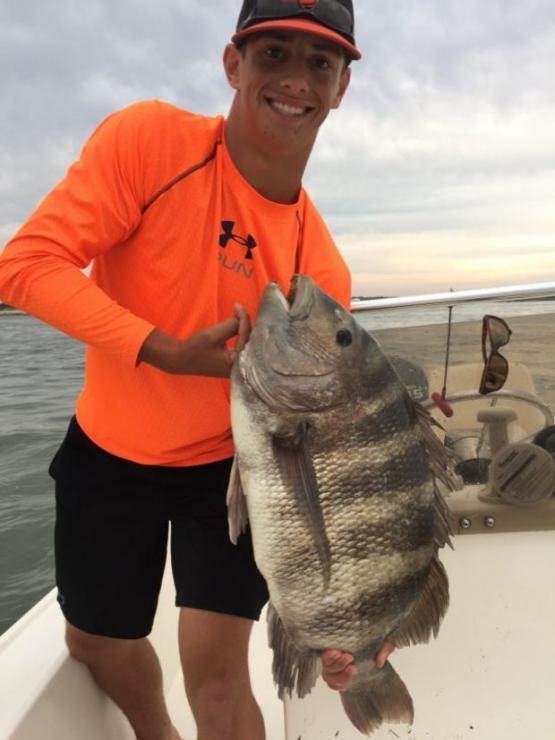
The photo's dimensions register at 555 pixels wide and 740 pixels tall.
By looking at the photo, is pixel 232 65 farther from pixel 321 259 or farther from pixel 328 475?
pixel 328 475

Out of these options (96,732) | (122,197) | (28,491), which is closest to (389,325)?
(122,197)

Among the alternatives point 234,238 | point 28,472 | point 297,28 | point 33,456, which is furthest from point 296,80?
point 33,456

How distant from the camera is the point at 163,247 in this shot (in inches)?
74.5

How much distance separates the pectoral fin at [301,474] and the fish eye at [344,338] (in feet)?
0.84

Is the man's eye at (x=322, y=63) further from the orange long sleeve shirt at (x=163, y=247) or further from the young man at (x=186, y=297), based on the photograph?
the orange long sleeve shirt at (x=163, y=247)

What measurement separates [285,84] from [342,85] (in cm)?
32

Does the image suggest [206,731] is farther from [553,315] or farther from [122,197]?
[553,315]

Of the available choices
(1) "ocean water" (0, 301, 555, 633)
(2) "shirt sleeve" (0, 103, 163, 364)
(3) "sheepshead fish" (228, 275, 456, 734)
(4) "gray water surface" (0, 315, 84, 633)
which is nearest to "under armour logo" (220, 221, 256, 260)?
(2) "shirt sleeve" (0, 103, 163, 364)

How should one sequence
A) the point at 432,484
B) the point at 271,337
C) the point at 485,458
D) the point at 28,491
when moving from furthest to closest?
the point at 28,491 < the point at 485,458 < the point at 432,484 < the point at 271,337

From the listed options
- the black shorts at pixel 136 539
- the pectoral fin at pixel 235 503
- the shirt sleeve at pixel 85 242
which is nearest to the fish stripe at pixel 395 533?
the pectoral fin at pixel 235 503

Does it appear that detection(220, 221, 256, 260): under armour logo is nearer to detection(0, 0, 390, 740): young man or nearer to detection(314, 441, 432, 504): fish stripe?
detection(0, 0, 390, 740): young man

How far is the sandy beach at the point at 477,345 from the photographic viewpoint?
98.2 inches

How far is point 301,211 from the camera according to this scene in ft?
7.18

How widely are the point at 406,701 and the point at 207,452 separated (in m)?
0.94
